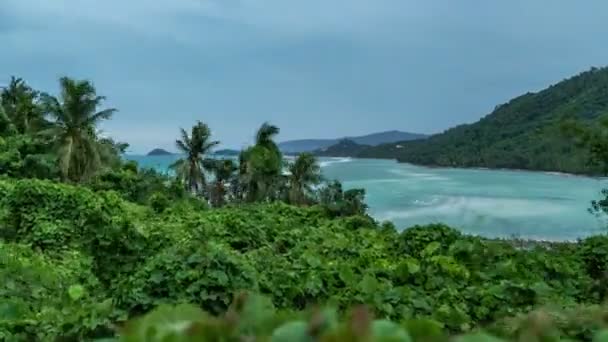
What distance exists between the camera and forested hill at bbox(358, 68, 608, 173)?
67.6m

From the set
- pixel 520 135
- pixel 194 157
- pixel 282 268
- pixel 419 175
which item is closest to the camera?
pixel 282 268

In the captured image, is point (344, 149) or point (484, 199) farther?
point (344, 149)

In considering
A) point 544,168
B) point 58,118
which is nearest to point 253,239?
point 58,118

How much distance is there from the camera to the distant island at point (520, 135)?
6762 centimetres

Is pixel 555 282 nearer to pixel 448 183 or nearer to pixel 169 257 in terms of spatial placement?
pixel 169 257

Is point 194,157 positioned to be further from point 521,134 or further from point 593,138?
point 521,134

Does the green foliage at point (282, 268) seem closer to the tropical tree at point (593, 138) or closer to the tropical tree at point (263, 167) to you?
the tropical tree at point (593, 138)

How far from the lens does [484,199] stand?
67125 millimetres

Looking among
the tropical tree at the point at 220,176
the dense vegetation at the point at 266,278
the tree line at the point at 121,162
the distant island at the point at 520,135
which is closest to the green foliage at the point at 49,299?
the dense vegetation at the point at 266,278

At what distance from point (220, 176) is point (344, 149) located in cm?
10693

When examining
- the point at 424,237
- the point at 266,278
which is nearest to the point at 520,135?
the point at 424,237

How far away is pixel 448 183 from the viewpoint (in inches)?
3282

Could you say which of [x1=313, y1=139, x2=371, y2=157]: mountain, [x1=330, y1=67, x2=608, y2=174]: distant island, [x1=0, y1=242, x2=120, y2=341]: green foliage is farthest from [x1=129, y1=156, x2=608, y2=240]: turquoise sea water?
[x1=313, y1=139, x2=371, y2=157]: mountain

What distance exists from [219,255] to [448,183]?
266ft
